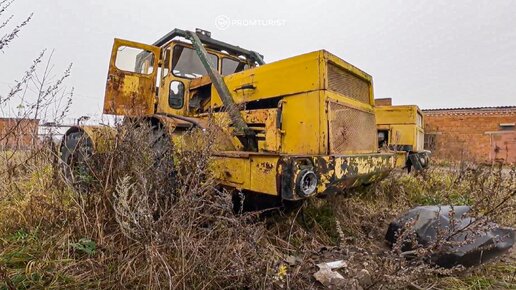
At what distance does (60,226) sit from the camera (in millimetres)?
2271

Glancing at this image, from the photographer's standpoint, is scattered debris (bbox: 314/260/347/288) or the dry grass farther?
scattered debris (bbox: 314/260/347/288)

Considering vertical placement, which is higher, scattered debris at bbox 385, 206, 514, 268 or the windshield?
the windshield

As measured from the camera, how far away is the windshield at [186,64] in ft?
13.3

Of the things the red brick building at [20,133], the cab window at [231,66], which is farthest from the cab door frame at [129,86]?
the cab window at [231,66]

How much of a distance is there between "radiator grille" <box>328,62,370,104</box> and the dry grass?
1354mm

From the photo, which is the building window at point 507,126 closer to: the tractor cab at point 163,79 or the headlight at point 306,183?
the tractor cab at point 163,79

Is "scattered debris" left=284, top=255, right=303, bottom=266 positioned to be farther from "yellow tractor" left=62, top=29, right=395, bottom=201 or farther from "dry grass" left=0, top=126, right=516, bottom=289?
→ "yellow tractor" left=62, top=29, right=395, bottom=201

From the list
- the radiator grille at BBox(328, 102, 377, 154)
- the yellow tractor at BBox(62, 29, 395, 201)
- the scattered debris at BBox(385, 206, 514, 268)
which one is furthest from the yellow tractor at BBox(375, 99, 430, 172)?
the scattered debris at BBox(385, 206, 514, 268)

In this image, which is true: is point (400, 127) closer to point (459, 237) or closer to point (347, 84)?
point (347, 84)

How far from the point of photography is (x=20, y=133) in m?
2.97

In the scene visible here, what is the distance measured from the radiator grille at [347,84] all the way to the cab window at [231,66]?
1.98m

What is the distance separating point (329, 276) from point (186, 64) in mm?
3310

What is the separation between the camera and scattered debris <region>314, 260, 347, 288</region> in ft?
6.49

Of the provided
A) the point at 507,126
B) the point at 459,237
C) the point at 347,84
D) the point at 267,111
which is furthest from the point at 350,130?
the point at 507,126
